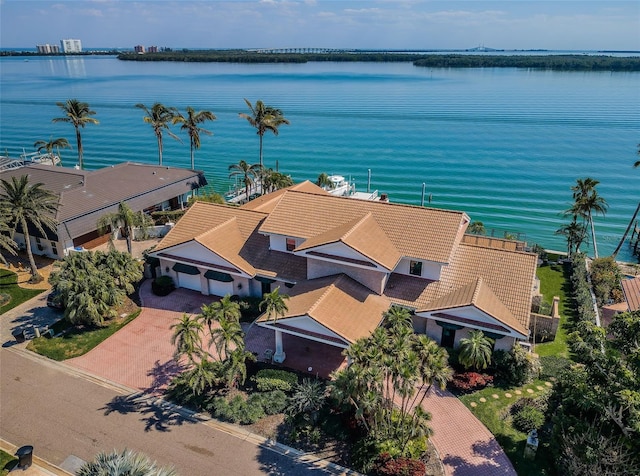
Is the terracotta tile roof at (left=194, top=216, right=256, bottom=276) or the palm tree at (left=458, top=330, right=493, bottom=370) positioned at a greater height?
the terracotta tile roof at (left=194, top=216, right=256, bottom=276)

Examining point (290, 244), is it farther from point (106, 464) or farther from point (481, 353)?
point (106, 464)

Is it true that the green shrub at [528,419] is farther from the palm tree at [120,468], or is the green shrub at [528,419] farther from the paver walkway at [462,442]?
the palm tree at [120,468]

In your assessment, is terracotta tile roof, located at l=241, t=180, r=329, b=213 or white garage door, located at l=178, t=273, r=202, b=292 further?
terracotta tile roof, located at l=241, t=180, r=329, b=213

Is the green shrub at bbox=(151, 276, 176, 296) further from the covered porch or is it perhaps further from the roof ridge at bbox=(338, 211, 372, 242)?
the roof ridge at bbox=(338, 211, 372, 242)

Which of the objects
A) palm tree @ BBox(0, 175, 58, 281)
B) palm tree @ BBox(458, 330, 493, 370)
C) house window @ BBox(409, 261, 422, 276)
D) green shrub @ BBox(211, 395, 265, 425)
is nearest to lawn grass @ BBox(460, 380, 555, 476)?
palm tree @ BBox(458, 330, 493, 370)

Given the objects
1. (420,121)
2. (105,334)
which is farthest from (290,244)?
(420,121)

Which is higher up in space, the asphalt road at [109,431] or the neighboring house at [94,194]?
the neighboring house at [94,194]

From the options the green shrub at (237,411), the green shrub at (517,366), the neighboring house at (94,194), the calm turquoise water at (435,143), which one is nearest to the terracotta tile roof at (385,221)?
the green shrub at (517,366)
